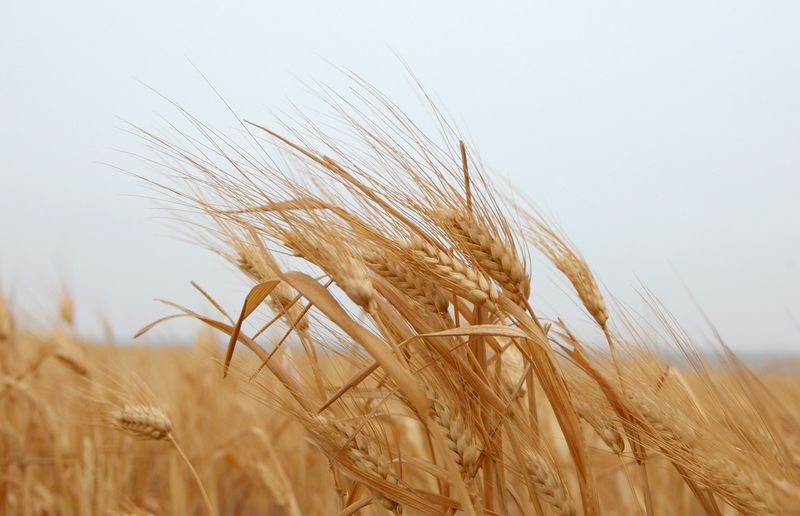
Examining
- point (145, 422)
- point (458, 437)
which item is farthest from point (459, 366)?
point (145, 422)

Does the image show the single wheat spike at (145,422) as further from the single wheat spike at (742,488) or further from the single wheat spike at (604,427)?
the single wheat spike at (742,488)

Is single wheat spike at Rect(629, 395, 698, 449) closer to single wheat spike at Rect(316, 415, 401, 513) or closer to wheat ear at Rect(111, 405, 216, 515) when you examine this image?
single wheat spike at Rect(316, 415, 401, 513)

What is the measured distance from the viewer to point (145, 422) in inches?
43.7

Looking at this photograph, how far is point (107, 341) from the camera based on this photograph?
2.32 metres

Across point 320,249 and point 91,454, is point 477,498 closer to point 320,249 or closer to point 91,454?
point 320,249

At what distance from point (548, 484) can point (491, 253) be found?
261 mm

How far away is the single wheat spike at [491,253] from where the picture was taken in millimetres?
737

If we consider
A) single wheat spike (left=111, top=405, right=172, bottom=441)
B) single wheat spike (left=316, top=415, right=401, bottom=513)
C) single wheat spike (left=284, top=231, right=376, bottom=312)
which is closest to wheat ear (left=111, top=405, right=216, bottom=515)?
single wheat spike (left=111, top=405, right=172, bottom=441)

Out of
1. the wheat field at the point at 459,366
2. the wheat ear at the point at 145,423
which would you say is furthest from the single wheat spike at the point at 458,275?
the wheat ear at the point at 145,423

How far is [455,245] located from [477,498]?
Result: 0.89ft

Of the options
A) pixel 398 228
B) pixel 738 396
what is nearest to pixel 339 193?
pixel 398 228

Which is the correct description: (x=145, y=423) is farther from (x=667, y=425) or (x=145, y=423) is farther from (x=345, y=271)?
(x=667, y=425)

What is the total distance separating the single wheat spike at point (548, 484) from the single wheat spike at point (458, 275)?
0.61ft

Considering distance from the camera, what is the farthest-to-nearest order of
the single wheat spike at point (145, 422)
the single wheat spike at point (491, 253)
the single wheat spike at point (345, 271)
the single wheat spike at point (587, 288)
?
the single wheat spike at point (145, 422), the single wheat spike at point (587, 288), the single wheat spike at point (491, 253), the single wheat spike at point (345, 271)
